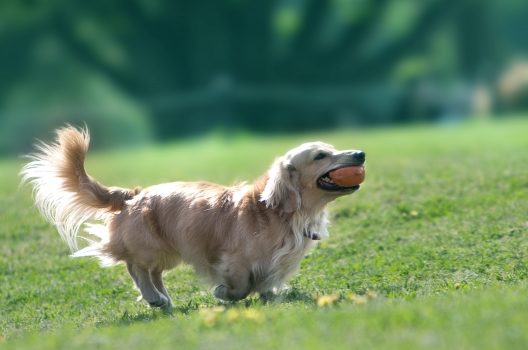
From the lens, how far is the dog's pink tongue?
27.5ft

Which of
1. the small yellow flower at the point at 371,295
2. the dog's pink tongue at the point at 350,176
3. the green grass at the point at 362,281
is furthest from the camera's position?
the dog's pink tongue at the point at 350,176

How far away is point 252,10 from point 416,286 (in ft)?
76.4

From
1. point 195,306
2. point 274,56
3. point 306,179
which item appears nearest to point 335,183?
point 306,179

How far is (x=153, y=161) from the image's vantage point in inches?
859

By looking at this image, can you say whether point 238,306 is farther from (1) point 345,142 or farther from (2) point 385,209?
(1) point 345,142

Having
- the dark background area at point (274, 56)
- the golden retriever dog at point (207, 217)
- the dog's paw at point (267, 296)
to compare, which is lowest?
the dog's paw at point (267, 296)

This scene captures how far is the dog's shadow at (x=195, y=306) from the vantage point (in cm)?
815

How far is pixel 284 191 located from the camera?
8.52 metres

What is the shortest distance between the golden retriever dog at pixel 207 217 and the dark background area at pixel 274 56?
820 inches

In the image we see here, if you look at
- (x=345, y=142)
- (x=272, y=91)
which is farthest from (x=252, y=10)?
(x=345, y=142)

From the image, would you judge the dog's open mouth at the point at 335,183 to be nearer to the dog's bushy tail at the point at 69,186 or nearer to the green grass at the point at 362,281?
the green grass at the point at 362,281

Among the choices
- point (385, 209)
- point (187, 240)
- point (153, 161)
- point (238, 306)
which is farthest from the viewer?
point (153, 161)

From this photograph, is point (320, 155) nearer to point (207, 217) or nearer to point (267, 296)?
point (207, 217)

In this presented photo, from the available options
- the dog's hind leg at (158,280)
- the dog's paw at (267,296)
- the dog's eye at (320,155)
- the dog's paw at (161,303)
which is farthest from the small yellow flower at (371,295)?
the dog's hind leg at (158,280)
